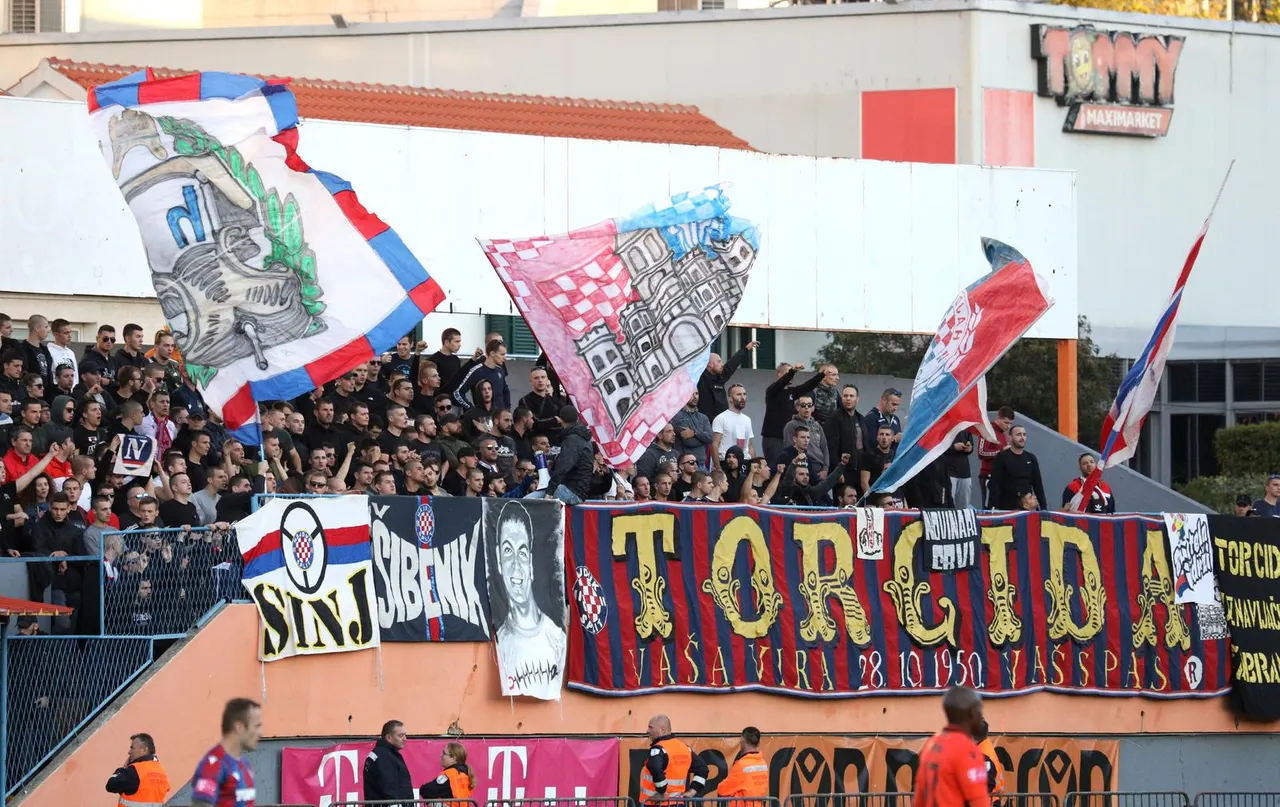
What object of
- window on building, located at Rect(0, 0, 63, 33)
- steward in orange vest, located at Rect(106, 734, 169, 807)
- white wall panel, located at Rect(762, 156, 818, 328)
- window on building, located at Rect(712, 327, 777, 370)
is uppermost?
window on building, located at Rect(0, 0, 63, 33)

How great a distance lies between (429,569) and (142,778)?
428 centimetres

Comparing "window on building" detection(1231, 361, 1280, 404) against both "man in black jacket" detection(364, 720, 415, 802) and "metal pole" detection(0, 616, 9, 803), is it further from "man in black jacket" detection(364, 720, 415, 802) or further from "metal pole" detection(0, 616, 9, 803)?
"metal pole" detection(0, 616, 9, 803)

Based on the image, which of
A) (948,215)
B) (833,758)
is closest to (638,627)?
(833,758)

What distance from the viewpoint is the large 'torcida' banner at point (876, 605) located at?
2041 cm

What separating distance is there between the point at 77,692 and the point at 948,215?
16.2 metres

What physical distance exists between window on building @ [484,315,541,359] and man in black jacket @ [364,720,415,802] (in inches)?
564

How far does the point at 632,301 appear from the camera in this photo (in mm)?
19938

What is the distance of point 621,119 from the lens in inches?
1325

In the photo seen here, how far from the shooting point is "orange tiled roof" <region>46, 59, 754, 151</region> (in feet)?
99.6

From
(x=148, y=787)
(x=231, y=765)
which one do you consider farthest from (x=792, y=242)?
(x=231, y=765)

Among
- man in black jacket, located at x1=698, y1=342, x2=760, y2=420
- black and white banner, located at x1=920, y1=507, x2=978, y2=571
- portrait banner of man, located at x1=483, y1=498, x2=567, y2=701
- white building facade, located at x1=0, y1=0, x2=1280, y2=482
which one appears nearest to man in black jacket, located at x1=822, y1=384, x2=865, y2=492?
man in black jacket, located at x1=698, y1=342, x2=760, y2=420

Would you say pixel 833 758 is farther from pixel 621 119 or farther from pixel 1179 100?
pixel 1179 100

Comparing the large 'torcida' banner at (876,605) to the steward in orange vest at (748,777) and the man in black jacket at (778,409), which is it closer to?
the steward in orange vest at (748,777)

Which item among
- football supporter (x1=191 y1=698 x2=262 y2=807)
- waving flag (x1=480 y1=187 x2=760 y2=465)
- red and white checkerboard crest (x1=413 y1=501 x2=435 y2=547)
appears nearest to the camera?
football supporter (x1=191 y1=698 x2=262 y2=807)
